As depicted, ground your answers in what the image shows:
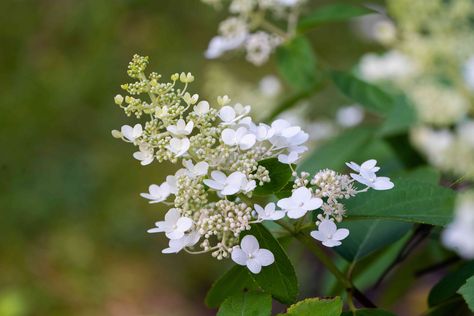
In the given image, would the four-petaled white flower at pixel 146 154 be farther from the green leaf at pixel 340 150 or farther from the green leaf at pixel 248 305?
the green leaf at pixel 340 150

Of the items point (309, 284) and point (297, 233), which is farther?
point (309, 284)

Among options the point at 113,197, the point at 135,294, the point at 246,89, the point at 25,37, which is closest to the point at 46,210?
the point at 113,197

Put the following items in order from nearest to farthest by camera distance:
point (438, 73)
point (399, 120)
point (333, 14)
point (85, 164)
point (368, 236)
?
1. point (368, 236)
2. point (333, 14)
3. point (399, 120)
4. point (438, 73)
5. point (85, 164)

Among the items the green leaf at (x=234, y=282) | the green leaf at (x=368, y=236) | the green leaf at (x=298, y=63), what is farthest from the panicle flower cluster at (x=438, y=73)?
the green leaf at (x=234, y=282)

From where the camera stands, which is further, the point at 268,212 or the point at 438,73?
the point at 438,73

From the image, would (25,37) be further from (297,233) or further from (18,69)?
(297,233)

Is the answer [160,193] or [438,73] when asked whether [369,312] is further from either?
[438,73]

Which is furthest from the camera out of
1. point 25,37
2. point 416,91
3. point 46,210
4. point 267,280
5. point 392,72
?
point 25,37

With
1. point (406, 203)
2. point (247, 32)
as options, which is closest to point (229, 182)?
point (406, 203)

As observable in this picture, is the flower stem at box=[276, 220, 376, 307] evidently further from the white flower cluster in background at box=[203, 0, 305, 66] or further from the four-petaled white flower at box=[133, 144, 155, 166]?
the white flower cluster in background at box=[203, 0, 305, 66]
